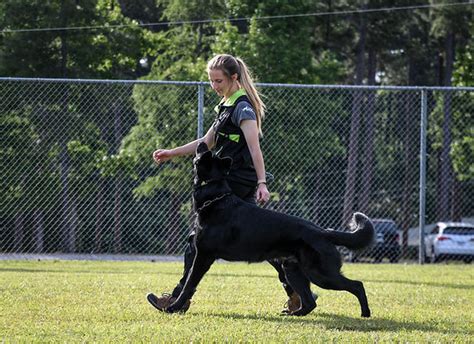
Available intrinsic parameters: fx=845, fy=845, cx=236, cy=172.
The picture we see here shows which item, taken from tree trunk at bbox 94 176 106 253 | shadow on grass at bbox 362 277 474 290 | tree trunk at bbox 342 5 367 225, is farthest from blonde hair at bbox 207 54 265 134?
tree trunk at bbox 342 5 367 225

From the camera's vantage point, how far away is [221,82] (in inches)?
231

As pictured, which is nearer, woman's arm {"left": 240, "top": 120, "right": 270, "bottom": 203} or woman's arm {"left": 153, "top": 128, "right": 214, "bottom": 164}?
woman's arm {"left": 240, "top": 120, "right": 270, "bottom": 203}

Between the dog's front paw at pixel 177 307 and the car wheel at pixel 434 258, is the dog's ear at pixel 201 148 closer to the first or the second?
the dog's front paw at pixel 177 307

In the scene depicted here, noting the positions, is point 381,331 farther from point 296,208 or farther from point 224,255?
point 296,208

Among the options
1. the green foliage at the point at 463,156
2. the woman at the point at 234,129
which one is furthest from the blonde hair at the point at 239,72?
the green foliage at the point at 463,156

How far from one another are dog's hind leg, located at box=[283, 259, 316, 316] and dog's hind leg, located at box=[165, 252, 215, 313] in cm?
54

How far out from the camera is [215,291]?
7410 millimetres

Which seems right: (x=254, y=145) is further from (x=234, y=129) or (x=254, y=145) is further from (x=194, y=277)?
(x=194, y=277)

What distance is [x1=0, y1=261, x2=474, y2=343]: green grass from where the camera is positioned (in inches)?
188

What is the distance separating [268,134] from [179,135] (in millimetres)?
1869

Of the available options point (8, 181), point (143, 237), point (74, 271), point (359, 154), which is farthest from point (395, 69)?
point (74, 271)

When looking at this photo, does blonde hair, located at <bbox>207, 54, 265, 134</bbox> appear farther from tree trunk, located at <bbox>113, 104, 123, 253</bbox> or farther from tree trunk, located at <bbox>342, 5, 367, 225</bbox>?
tree trunk, located at <bbox>342, 5, 367, 225</bbox>

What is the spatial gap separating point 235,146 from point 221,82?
0.45m

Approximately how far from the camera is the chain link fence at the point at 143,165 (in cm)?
1373
